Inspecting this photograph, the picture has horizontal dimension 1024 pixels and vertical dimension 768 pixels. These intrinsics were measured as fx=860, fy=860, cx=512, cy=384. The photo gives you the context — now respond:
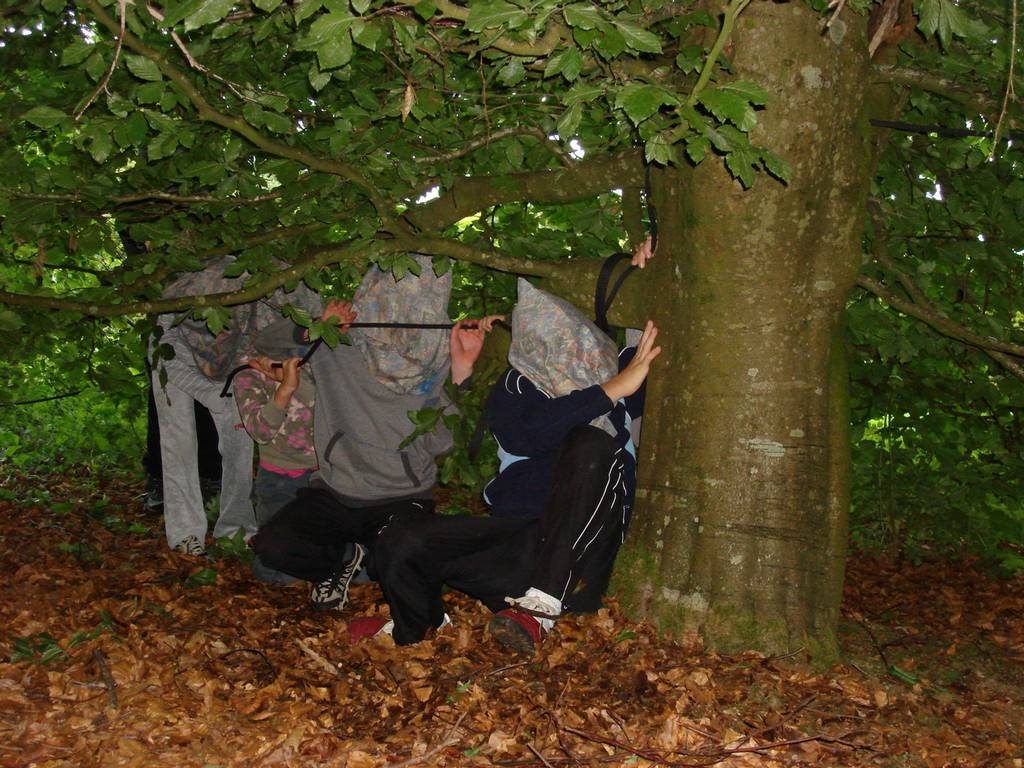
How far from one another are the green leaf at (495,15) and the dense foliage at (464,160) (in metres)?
0.01

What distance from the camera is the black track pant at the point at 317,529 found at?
457cm

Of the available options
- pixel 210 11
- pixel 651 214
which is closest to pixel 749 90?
pixel 210 11

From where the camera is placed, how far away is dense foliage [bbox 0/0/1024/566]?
3.10 m

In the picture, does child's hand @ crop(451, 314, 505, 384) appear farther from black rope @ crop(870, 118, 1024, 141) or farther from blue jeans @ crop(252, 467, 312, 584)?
black rope @ crop(870, 118, 1024, 141)

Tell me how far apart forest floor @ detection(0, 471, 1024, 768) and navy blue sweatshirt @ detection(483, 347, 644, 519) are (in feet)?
2.06

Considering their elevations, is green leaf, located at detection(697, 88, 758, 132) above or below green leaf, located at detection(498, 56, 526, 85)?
below

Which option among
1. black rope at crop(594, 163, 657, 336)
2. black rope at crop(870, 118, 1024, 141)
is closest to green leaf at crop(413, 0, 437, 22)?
black rope at crop(594, 163, 657, 336)

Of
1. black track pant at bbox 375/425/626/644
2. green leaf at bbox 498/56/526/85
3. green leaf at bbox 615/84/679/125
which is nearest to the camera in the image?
green leaf at bbox 615/84/679/125

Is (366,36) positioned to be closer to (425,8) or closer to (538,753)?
(425,8)

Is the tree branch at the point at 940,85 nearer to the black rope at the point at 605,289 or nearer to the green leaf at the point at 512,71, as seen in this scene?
the black rope at the point at 605,289

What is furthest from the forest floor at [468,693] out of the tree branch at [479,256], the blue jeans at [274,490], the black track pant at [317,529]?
the tree branch at [479,256]

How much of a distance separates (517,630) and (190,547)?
3252 mm

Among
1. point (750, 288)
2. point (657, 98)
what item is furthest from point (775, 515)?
point (657, 98)

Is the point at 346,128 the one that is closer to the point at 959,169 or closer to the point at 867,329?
the point at 867,329
